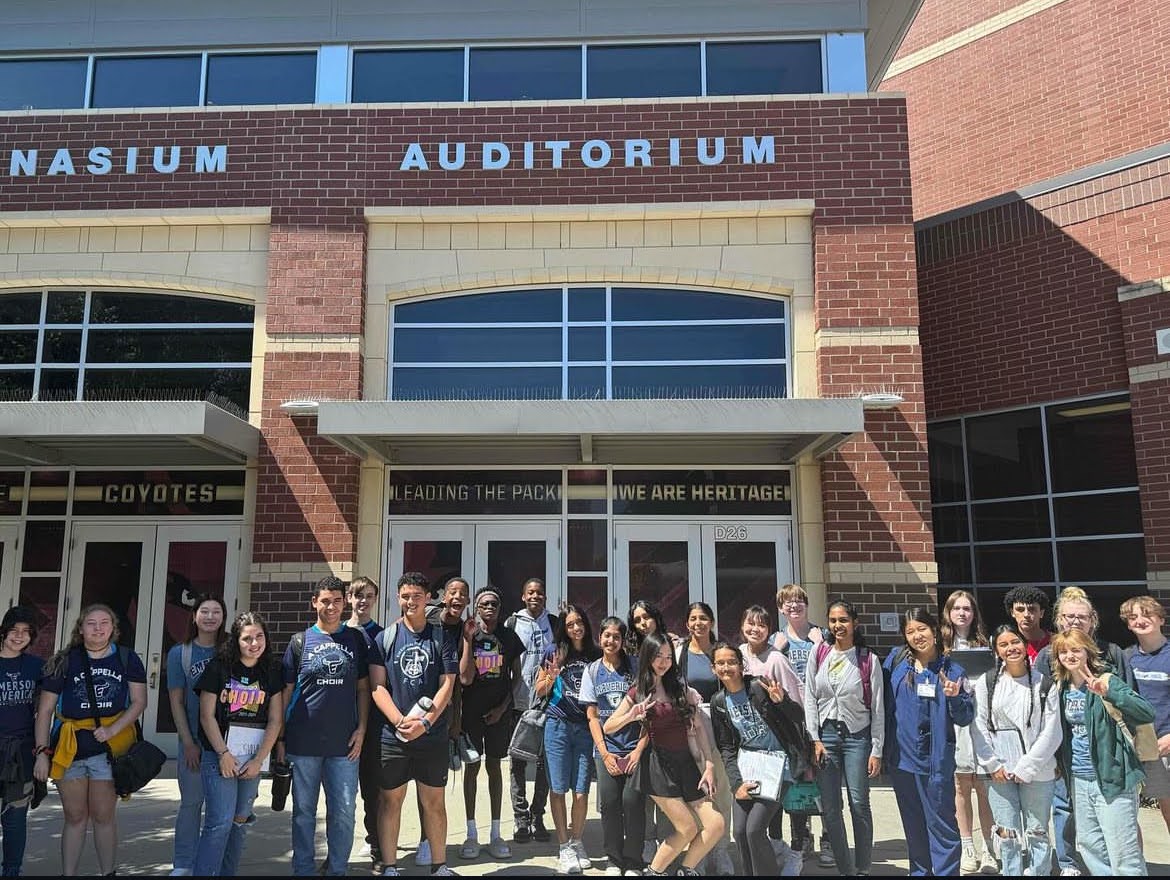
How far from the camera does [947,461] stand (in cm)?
1291

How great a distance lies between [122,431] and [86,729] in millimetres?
4284

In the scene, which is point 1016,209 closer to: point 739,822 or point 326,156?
point 326,156

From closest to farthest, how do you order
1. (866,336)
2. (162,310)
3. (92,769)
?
(92,769) < (866,336) < (162,310)

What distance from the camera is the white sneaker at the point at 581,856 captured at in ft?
19.0

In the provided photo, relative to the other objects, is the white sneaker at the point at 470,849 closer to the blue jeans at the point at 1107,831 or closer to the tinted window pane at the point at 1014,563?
the blue jeans at the point at 1107,831

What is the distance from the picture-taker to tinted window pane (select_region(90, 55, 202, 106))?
11.6 metres

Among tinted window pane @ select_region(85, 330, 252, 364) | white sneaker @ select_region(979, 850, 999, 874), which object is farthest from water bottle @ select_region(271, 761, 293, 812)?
tinted window pane @ select_region(85, 330, 252, 364)

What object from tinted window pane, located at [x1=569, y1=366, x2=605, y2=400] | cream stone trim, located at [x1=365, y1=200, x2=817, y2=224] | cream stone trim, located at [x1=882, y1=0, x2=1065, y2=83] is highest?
cream stone trim, located at [x1=882, y1=0, x2=1065, y2=83]

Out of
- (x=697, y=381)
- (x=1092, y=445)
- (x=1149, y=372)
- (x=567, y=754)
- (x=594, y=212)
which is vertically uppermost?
(x=594, y=212)

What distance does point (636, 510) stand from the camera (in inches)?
414

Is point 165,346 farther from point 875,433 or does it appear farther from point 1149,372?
point 1149,372

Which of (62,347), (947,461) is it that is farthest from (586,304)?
(62,347)

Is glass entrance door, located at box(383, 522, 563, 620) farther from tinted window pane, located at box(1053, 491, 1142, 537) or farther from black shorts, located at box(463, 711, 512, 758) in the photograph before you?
tinted window pane, located at box(1053, 491, 1142, 537)

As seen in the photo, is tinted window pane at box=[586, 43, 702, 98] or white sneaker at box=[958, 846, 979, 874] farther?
tinted window pane at box=[586, 43, 702, 98]
